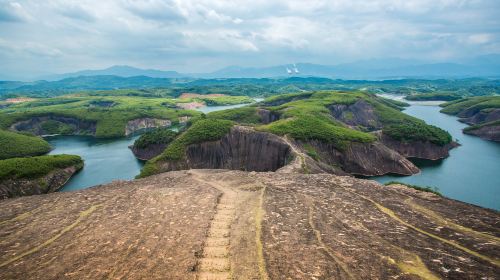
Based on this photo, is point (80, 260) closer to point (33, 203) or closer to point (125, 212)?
point (125, 212)

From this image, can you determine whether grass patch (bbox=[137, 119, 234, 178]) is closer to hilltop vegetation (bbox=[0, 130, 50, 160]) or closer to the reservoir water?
the reservoir water

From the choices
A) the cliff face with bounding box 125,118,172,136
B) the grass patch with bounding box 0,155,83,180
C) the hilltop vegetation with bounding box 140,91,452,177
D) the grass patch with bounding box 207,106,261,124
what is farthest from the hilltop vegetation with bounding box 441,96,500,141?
the grass patch with bounding box 0,155,83,180

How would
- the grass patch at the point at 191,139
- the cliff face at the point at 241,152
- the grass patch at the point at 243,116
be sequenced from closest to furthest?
the grass patch at the point at 191,139 < the cliff face at the point at 241,152 < the grass patch at the point at 243,116

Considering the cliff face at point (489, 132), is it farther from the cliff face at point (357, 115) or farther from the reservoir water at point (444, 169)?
the cliff face at point (357, 115)

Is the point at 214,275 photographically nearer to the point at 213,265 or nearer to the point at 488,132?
the point at 213,265

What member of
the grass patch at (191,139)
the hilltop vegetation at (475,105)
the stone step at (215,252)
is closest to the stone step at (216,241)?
the stone step at (215,252)

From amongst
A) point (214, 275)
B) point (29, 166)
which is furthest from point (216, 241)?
point (29, 166)

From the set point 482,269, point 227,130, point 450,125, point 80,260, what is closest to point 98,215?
point 80,260
